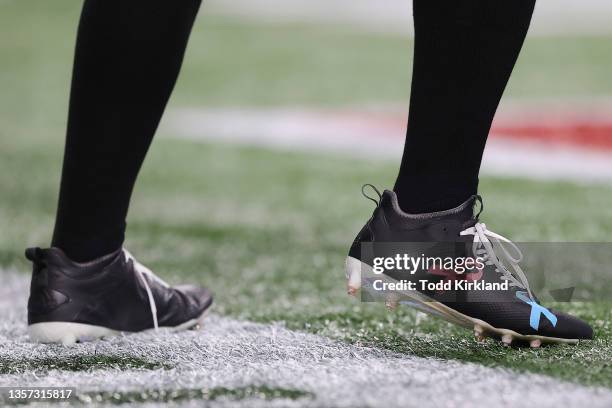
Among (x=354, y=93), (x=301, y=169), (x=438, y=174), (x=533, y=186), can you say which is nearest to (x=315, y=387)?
(x=438, y=174)

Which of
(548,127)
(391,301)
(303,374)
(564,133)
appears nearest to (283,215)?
(391,301)

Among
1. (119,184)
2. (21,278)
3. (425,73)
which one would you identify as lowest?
(21,278)

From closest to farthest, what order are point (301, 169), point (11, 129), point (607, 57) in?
point (301, 169)
point (11, 129)
point (607, 57)

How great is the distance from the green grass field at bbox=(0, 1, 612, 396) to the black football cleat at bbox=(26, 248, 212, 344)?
21 cm

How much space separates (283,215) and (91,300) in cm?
173

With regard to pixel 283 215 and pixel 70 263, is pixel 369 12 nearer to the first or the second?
pixel 283 215

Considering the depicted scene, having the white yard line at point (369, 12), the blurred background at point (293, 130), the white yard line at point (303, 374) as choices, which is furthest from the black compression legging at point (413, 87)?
the white yard line at point (369, 12)

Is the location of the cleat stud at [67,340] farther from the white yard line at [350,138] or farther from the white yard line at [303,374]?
the white yard line at [350,138]

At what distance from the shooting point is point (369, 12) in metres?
19.2

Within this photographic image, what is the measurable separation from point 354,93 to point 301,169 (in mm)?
4574

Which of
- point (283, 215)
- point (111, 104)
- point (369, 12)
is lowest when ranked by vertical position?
point (283, 215)

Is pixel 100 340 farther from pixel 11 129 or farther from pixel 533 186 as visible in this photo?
pixel 11 129

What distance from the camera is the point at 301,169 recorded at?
4.34 m

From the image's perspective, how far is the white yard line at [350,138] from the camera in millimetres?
4148
